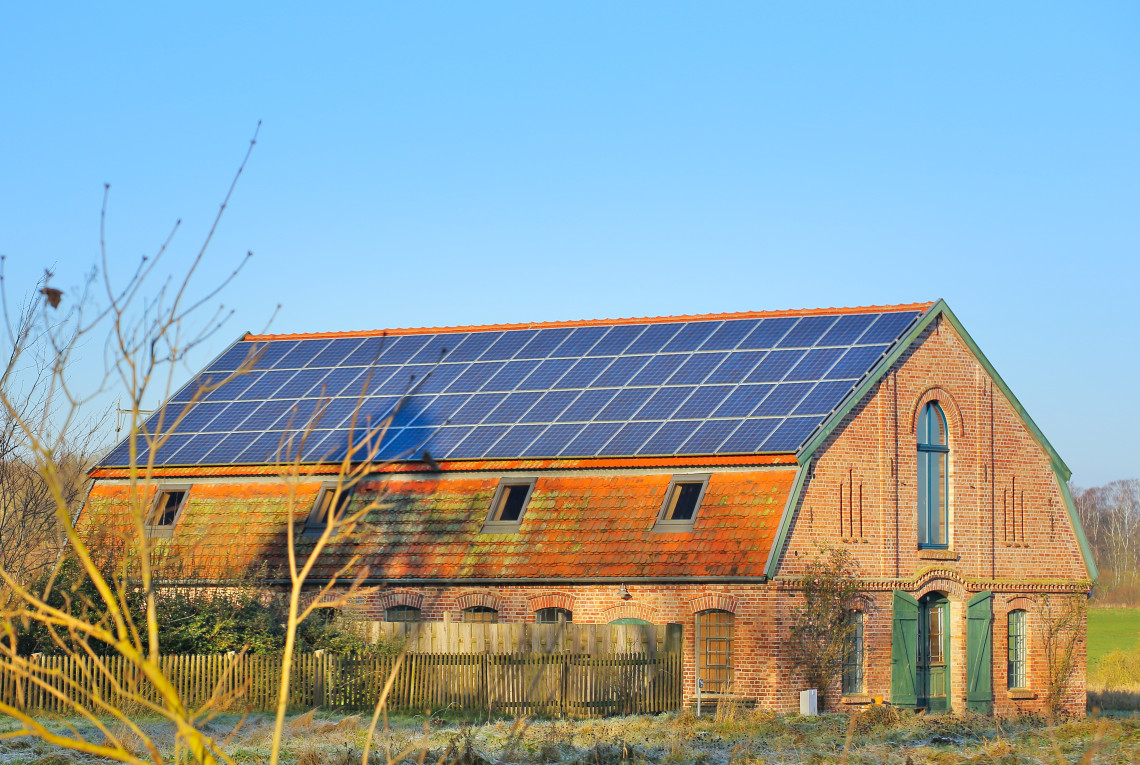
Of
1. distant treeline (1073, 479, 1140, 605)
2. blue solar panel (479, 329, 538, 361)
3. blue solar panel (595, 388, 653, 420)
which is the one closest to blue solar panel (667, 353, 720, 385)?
blue solar panel (595, 388, 653, 420)

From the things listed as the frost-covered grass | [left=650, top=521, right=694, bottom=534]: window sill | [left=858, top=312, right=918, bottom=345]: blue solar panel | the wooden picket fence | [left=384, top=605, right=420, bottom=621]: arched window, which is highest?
[left=858, top=312, right=918, bottom=345]: blue solar panel

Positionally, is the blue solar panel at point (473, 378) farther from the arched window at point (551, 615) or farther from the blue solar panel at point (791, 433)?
the blue solar panel at point (791, 433)

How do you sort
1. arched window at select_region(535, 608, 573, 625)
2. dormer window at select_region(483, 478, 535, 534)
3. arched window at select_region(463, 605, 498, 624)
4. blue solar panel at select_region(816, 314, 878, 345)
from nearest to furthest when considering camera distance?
1. arched window at select_region(535, 608, 573, 625)
2. arched window at select_region(463, 605, 498, 624)
3. dormer window at select_region(483, 478, 535, 534)
4. blue solar panel at select_region(816, 314, 878, 345)

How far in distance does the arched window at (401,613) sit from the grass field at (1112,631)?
93.9 ft

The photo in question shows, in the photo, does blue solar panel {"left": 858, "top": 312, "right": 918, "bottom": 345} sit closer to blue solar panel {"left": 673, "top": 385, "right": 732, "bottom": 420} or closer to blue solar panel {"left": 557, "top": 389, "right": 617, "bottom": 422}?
blue solar panel {"left": 673, "top": 385, "right": 732, "bottom": 420}

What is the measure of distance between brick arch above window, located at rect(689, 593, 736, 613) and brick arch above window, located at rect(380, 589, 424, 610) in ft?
20.3

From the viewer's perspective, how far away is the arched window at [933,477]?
31281mm

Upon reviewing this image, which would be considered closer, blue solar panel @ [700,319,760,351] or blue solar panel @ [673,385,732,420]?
blue solar panel @ [673,385,732,420]

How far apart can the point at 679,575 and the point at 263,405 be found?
44.0 feet

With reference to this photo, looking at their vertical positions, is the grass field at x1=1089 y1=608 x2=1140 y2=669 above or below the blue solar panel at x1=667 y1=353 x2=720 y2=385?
below

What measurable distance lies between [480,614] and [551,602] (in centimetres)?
179

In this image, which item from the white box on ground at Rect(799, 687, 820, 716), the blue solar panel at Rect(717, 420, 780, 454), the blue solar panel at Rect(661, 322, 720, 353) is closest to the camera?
the white box on ground at Rect(799, 687, 820, 716)

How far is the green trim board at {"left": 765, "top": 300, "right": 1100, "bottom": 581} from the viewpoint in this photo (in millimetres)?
28203

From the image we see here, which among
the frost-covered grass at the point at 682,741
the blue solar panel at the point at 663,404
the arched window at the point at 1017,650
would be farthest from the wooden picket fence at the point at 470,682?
the arched window at the point at 1017,650
